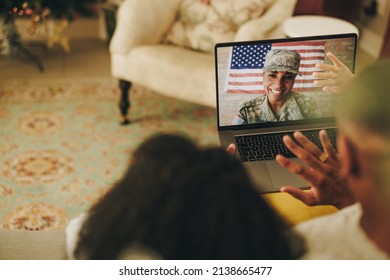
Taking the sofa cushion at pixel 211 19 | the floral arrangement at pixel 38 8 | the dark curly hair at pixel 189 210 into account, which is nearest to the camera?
the dark curly hair at pixel 189 210

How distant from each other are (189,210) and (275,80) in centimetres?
86

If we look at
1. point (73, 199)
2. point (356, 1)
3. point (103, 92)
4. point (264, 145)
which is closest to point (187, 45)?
point (103, 92)

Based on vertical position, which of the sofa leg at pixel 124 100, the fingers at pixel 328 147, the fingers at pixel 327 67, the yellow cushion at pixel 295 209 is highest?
the fingers at pixel 327 67

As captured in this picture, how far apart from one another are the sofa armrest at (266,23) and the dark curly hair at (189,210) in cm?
155

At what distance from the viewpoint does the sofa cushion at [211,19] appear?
7.41 feet

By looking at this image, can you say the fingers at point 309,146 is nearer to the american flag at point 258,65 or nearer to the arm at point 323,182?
the arm at point 323,182

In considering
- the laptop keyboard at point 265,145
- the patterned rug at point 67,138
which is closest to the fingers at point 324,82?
the laptop keyboard at point 265,145

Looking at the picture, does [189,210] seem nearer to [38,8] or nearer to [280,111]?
[280,111]

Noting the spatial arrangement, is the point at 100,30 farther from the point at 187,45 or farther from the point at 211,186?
the point at 211,186

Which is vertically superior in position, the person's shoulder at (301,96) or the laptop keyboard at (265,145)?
the person's shoulder at (301,96)

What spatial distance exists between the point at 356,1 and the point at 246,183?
9.88 feet

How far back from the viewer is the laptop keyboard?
1.35 meters

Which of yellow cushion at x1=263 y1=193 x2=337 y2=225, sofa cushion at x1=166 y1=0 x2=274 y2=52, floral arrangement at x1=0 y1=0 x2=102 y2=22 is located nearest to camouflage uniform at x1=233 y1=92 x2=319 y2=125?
yellow cushion at x1=263 y1=193 x2=337 y2=225

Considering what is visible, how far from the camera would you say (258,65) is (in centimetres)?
139
